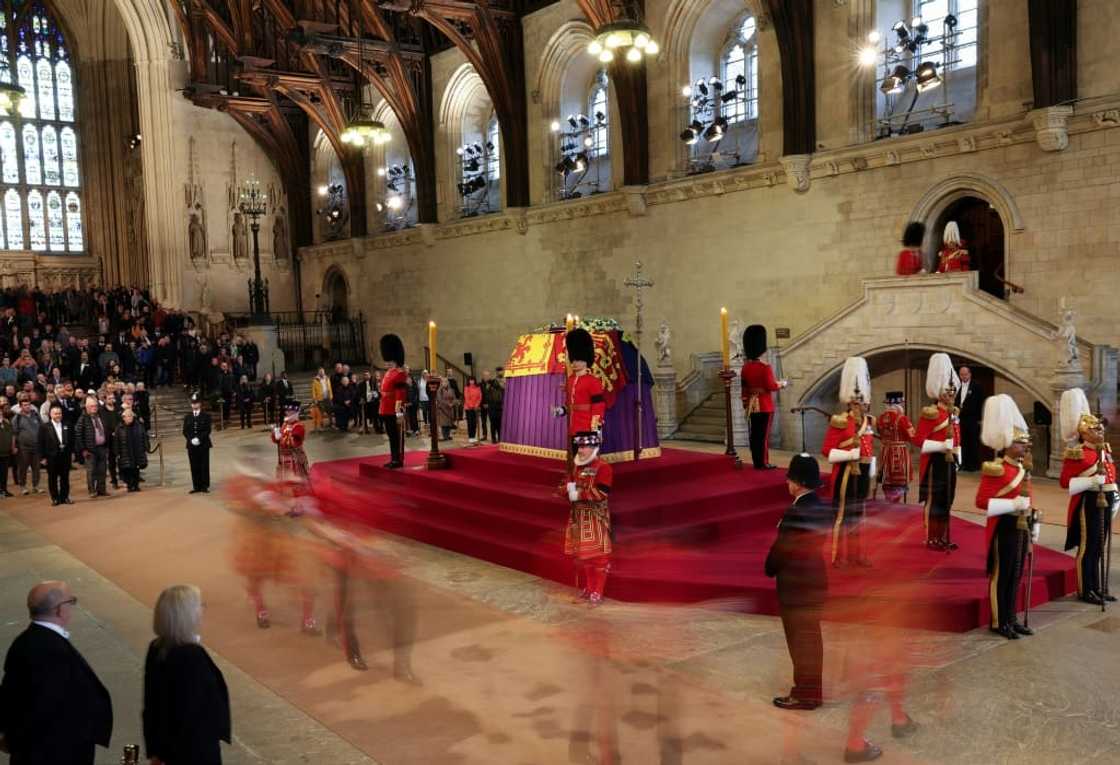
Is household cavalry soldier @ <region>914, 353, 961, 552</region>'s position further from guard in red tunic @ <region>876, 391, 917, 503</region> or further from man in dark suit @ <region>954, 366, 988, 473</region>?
man in dark suit @ <region>954, 366, 988, 473</region>

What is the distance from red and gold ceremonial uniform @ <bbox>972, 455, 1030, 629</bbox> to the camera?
6.26 meters

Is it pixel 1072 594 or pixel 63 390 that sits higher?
pixel 63 390

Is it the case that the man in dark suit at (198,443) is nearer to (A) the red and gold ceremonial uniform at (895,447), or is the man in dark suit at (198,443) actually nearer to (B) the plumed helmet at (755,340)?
(B) the plumed helmet at (755,340)

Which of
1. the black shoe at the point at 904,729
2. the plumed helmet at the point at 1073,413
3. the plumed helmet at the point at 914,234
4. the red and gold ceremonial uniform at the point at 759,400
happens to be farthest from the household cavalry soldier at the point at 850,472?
the plumed helmet at the point at 914,234

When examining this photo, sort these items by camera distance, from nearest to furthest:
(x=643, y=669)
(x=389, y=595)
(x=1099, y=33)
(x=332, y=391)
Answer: (x=643, y=669)
(x=389, y=595)
(x=1099, y=33)
(x=332, y=391)

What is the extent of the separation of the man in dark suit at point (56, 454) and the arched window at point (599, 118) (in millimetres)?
13700

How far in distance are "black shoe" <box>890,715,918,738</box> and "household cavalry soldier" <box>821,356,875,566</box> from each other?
277 centimetres

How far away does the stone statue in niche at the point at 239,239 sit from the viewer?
3031 centimetres

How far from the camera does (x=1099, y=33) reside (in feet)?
42.3

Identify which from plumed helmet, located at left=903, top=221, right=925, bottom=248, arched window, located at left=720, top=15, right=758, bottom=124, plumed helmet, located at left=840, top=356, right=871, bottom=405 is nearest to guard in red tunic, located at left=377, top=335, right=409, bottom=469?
plumed helmet, located at left=840, top=356, right=871, bottom=405

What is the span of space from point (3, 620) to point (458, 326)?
62.1 ft

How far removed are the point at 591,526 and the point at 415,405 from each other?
12006mm

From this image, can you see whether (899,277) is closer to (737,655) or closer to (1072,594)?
(1072,594)

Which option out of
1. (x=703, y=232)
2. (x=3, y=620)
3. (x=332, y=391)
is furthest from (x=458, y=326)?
(x=3, y=620)
